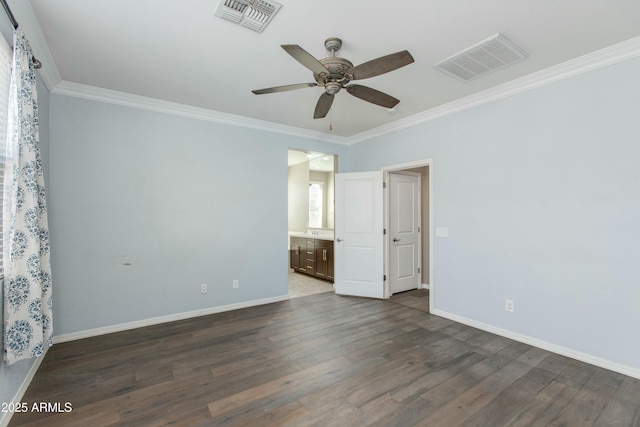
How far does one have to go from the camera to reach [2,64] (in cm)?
197

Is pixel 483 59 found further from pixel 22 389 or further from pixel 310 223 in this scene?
pixel 310 223

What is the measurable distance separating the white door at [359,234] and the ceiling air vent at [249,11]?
3035 mm

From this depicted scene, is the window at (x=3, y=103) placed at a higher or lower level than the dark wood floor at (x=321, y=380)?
higher

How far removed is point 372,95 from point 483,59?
1.09m

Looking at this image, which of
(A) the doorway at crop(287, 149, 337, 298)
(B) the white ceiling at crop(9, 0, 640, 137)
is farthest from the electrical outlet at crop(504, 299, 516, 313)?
(A) the doorway at crop(287, 149, 337, 298)

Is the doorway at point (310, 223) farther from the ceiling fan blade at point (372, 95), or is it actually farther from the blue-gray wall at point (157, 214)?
the ceiling fan blade at point (372, 95)

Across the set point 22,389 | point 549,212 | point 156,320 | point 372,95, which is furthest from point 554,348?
point 22,389

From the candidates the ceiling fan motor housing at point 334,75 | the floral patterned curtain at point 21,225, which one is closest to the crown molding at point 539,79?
the ceiling fan motor housing at point 334,75

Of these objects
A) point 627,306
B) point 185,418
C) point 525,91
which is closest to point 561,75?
point 525,91

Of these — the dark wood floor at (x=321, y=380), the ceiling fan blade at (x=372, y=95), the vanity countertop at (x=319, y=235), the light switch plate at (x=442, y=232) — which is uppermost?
the ceiling fan blade at (x=372, y=95)

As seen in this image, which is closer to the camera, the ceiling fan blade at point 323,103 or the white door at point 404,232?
the ceiling fan blade at point 323,103

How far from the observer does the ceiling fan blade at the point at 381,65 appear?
6.56ft

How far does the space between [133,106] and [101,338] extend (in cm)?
266

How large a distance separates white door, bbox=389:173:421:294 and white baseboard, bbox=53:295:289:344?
1910 mm
